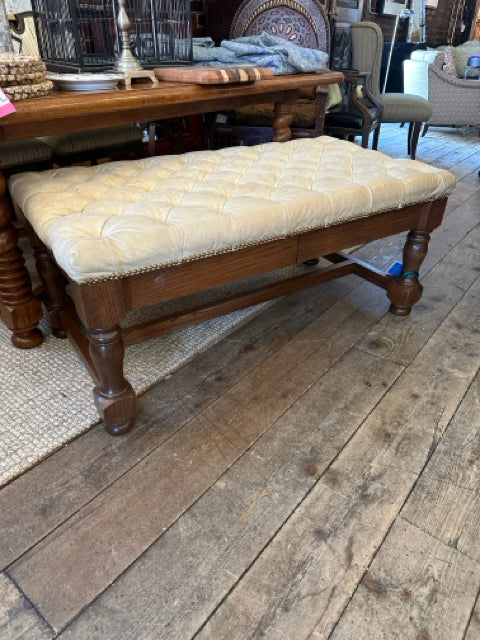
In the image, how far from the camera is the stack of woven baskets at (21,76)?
109cm

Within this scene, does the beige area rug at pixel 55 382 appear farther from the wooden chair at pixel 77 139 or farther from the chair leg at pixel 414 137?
the chair leg at pixel 414 137

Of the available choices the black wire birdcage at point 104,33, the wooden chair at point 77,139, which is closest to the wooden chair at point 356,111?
the wooden chair at point 77,139

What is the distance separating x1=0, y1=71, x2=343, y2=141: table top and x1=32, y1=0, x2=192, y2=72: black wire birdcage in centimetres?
17

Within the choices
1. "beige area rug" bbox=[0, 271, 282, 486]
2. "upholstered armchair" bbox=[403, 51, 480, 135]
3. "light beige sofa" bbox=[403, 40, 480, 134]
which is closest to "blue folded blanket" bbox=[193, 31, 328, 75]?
"beige area rug" bbox=[0, 271, 282, 486]

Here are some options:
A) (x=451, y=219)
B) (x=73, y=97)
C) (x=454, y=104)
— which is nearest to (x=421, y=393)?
(x=73, y=97)

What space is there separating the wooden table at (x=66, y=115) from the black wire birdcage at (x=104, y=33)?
0.57 feet

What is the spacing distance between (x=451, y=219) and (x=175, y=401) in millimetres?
1853

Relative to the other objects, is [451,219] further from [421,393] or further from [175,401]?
[175,401]

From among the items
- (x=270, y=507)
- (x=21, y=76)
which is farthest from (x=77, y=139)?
(x=270, y=507)

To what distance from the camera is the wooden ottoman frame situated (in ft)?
3.01

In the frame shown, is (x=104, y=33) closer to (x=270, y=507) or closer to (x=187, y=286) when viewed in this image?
(x=187, y=286)

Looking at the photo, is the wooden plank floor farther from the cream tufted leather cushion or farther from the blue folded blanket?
the blue folded blanket

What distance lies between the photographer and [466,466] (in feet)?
3.36

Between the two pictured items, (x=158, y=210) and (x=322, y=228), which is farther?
(x=322, y=228)
